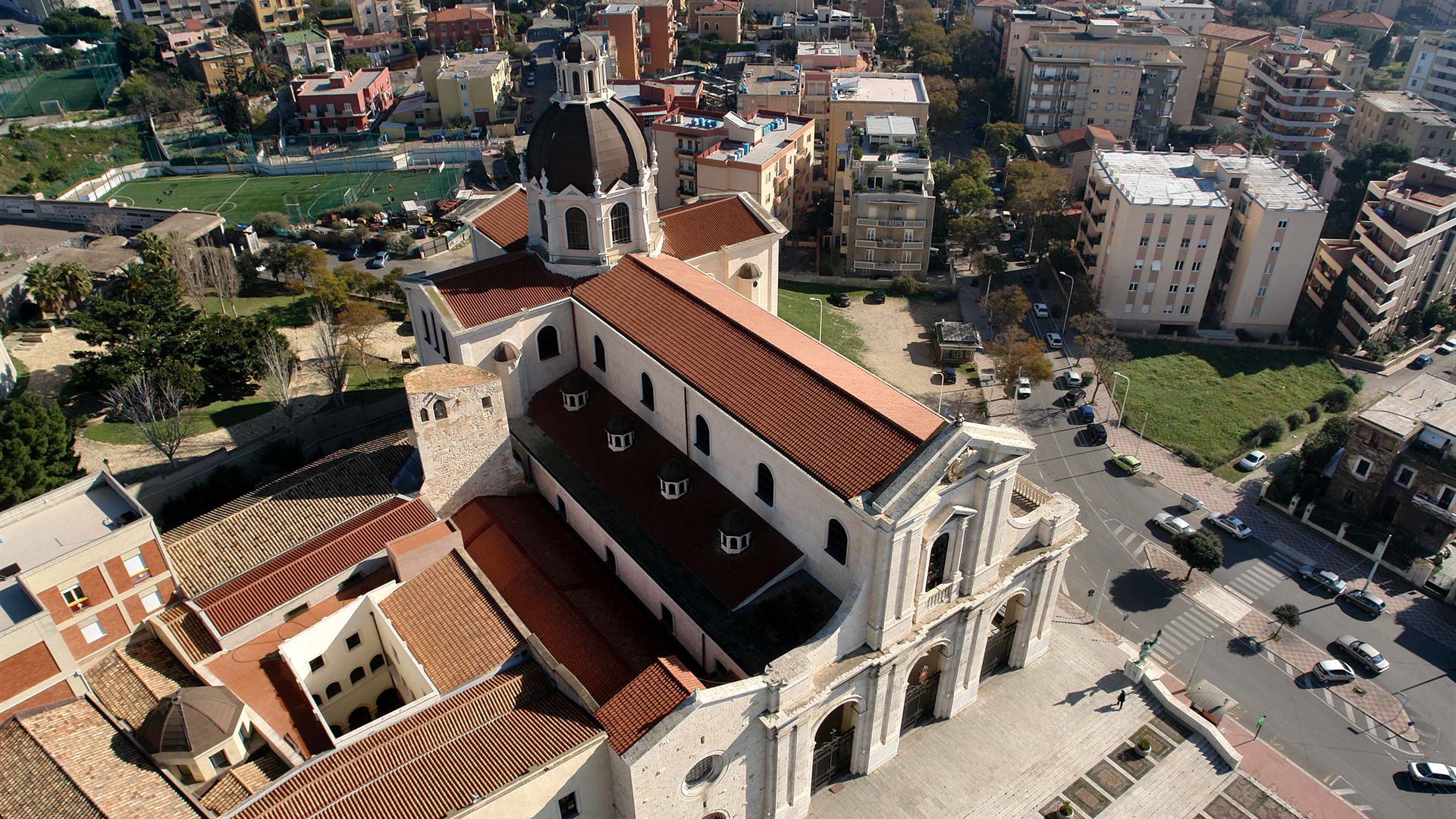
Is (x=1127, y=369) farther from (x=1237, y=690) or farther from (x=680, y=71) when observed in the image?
(x=680, y=71)

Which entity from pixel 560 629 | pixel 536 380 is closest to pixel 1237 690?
pixel 560 629

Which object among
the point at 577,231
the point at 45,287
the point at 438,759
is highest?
the point at 577,231

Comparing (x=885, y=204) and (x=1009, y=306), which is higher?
(x=885, y=204)

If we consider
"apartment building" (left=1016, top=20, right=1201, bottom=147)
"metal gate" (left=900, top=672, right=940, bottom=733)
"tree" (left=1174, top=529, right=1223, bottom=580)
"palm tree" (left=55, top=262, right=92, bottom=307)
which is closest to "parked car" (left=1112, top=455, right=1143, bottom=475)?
"tree" (left=1174, top=529, right=1223, bottom=580)

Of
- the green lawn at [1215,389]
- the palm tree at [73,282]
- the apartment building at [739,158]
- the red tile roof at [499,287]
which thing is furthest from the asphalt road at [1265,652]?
the palm tree at [73,282]

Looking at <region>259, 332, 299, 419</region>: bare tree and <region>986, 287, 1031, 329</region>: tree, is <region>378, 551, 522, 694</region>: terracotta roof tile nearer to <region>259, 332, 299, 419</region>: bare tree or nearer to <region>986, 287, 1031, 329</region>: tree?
<region>259, 332, 299, 419</region>: bare tree

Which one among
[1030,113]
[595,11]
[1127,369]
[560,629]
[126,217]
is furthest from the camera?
[595,11]

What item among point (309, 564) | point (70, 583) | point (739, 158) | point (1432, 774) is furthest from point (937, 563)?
point (739, 158)

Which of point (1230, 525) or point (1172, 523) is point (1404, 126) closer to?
point (1230, 525)
